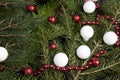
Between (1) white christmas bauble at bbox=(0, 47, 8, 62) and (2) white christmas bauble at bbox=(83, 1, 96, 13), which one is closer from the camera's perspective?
(1) white christmas bauble at bbox=(0, 47, 8, 62)

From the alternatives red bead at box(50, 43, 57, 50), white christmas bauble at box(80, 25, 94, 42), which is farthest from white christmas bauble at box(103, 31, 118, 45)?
red bead at box(50, 43, 57, 50)

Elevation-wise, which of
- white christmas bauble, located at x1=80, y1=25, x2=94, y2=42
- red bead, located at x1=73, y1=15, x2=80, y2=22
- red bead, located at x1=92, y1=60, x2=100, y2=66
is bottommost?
red bead, located at x1=92, y1=60, x2=100, y2=66

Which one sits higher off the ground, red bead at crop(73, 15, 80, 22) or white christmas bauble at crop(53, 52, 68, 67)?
red bead at crop(73, 15, 80, 22)

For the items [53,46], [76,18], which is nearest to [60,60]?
[53,46]

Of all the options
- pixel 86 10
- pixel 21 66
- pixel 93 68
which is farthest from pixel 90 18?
pixel 21 66

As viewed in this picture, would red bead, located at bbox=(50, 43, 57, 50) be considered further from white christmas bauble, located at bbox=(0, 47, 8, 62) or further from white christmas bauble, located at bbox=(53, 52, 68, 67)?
white christmas bauble, located at bbox=(0, 47, 8, 62)

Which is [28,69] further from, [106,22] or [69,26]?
[106,22]
